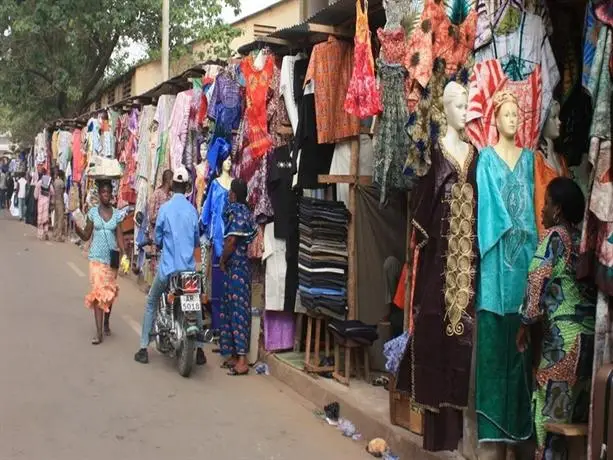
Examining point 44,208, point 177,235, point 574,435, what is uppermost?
point 177,235

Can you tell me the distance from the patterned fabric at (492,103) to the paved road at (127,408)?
2.28 m

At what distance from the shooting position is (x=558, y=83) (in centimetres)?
434

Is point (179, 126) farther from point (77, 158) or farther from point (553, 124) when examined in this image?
point (77, 158)

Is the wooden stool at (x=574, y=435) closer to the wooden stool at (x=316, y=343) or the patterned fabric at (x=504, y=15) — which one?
the patterned fabric at (x=504, y=15)

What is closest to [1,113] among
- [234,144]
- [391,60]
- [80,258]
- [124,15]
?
[124,15]

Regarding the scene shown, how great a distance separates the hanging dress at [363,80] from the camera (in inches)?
209

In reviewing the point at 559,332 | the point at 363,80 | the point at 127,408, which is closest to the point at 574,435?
the point at 559,332

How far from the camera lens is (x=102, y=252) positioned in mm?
8008

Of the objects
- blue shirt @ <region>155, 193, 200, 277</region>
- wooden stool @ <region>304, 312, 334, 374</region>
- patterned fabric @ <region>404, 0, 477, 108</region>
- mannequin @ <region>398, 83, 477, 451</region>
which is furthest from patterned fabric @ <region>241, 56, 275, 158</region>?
mannequin @ <region>398, 83, 477, 451</region>

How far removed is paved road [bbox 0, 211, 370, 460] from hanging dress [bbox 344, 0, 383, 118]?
235cm

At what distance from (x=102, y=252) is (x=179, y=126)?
239cm

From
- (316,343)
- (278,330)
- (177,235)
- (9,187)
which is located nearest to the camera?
(316,343)

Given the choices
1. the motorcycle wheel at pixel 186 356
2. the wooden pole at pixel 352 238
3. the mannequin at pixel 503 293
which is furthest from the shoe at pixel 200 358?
the mannequin at pixel 503 293

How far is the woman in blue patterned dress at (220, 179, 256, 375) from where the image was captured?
22.6 ft
